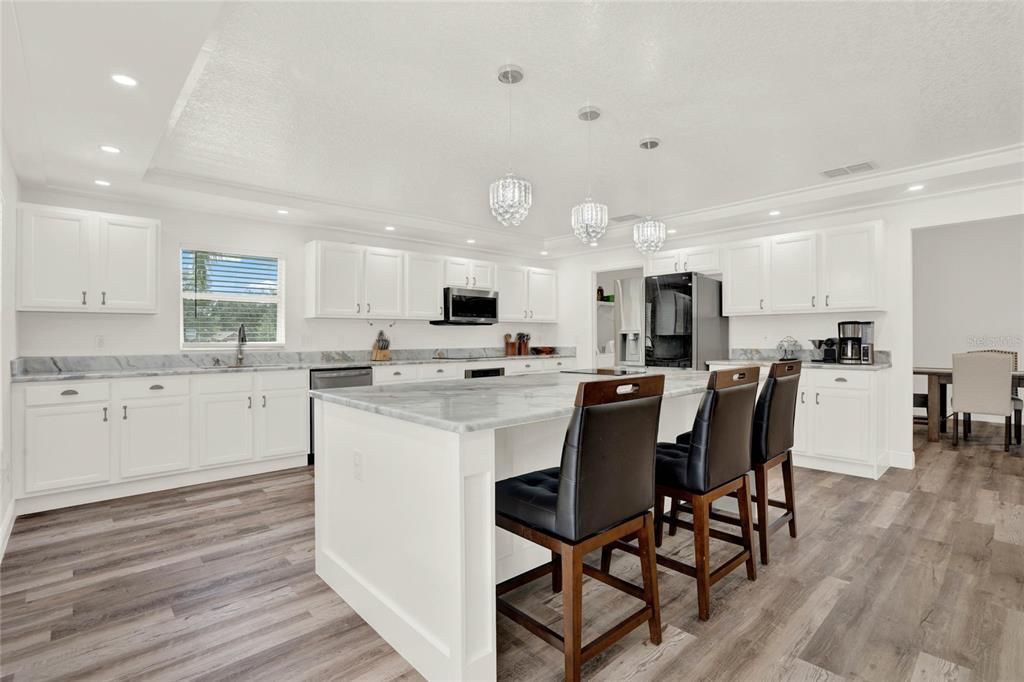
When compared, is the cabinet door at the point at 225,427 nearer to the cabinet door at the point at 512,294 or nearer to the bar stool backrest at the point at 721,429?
the cabinet door at the point at 512,294

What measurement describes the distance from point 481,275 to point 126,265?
3.57 m

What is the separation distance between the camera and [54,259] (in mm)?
3721

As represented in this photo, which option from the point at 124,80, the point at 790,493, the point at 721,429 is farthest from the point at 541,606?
the point at 124,80

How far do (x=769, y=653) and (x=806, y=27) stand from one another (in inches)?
98.0

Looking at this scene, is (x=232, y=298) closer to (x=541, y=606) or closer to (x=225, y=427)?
(x=225, y=427)

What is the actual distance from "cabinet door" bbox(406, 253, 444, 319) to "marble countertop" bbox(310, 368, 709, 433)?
3.07 metres

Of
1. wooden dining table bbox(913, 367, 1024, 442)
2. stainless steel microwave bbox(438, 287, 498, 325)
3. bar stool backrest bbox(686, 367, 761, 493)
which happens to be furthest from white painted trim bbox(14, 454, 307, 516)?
wooden dining table bbox(913, 367, 1024, 442)

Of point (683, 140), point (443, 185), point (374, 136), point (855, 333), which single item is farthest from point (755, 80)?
point (855, 333)

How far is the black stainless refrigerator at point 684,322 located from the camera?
17.5 ft

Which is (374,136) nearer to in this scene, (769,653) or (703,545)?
(703,545)

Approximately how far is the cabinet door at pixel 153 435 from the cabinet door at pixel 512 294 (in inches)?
145

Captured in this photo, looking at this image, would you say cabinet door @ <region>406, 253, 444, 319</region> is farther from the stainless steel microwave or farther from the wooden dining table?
the wooden dining table

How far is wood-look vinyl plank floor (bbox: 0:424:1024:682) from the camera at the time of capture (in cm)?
183

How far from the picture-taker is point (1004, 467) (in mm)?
4508
